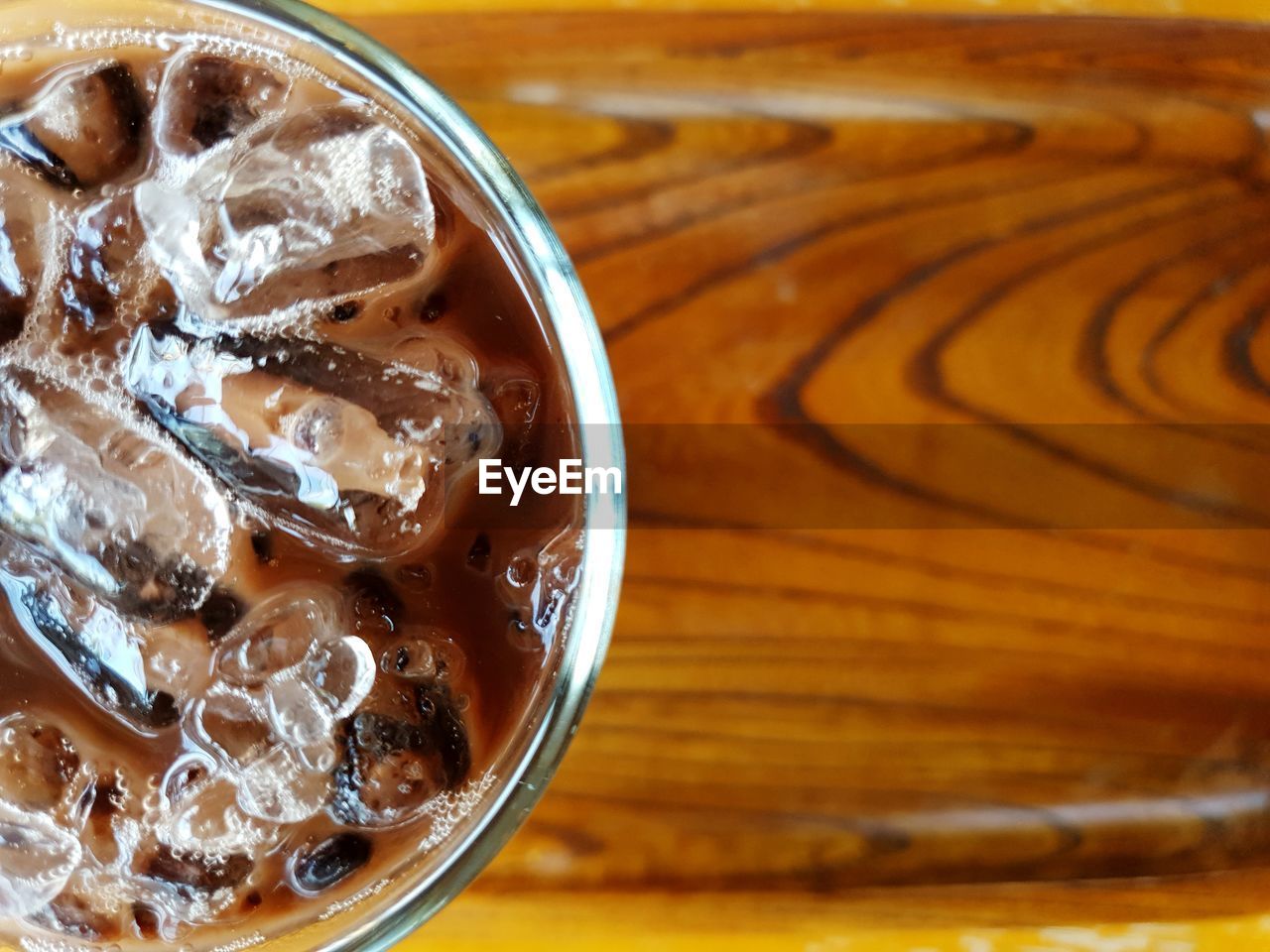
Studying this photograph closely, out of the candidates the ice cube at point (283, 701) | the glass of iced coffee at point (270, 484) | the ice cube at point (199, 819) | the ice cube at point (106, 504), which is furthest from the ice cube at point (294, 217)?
the ice cube at point (199, 819)

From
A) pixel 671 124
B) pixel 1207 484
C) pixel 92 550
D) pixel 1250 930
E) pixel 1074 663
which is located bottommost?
pixel 1250 930

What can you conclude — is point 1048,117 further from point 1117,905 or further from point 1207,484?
point 1117,905

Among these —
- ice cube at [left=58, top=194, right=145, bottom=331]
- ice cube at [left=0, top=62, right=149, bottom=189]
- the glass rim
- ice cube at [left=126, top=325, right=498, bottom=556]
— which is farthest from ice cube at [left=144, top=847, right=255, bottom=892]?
ice cube at [left=0, top=62, right=149, bottom=189]

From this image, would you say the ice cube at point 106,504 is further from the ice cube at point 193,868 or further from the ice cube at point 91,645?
the ice cube at point 193,868

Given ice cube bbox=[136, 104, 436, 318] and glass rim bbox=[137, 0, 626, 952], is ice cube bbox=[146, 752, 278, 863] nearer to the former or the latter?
glass rim bbox=[137, 0, 626, 952]

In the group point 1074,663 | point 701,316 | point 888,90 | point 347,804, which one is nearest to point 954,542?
point 1074,663

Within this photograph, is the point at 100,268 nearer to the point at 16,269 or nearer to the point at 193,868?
the point at 16,269

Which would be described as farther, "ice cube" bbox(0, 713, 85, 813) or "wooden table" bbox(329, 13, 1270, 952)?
"wooden table" bbox(329, 13, 1270, 952)

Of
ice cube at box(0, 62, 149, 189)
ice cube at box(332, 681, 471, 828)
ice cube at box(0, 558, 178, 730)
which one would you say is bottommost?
ice cube at box(332, 681, 471, 828)
